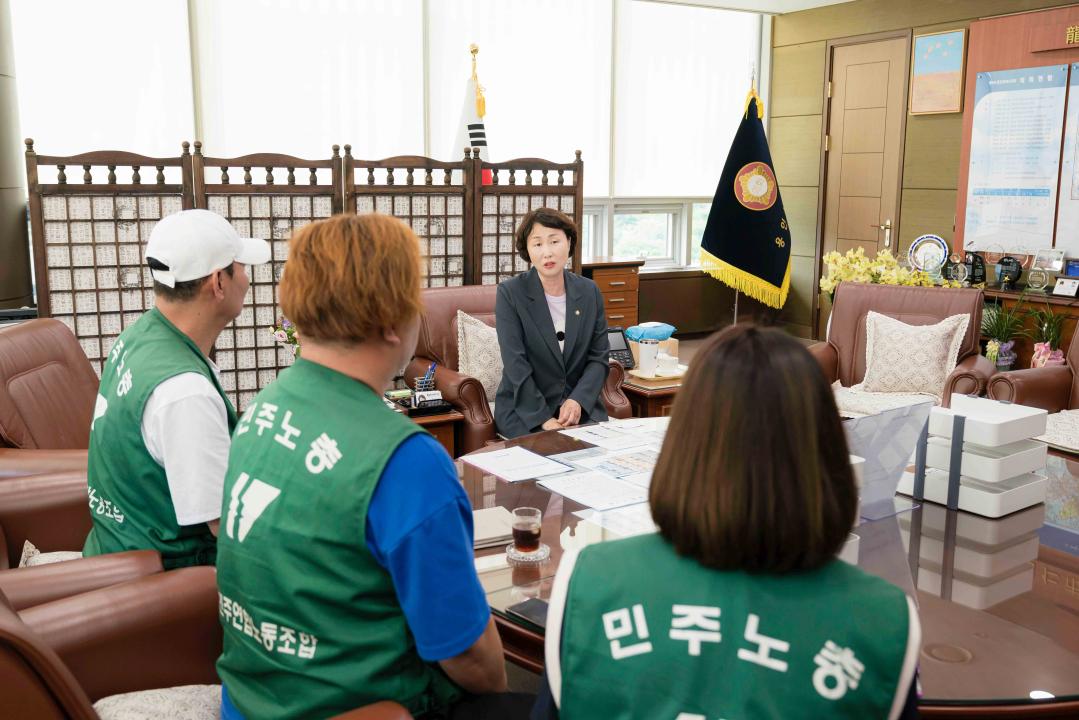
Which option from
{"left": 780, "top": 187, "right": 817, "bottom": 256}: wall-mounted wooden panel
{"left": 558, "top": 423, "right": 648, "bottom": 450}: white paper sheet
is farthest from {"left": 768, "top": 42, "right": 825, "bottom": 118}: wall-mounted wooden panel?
{"left": 558, "top": 423, "right": 648, "bottom": 450}: white paper sheet

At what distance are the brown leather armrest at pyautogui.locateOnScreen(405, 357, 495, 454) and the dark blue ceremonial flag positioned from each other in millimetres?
3540

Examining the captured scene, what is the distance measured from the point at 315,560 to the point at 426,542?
0.55 ft

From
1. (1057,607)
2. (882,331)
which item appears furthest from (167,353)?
(882,331)

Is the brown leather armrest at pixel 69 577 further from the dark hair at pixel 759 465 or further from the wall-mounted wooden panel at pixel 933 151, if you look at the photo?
the wall-mounted wooden panel at pixel 933 151

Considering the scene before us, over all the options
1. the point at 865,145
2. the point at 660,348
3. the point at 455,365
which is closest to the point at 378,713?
the point at 455,365

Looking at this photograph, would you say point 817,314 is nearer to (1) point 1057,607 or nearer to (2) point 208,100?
(2) point 208,100

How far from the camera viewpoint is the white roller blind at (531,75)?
667 centimetres

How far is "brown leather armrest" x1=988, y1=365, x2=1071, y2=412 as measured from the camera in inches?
150

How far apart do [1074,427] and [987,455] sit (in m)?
1.86

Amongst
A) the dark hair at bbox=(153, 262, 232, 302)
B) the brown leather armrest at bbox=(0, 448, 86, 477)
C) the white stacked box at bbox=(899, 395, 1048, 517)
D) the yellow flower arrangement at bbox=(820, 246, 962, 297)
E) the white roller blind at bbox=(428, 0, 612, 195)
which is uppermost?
the white roller blind at bbox=(428, 0, 612, 195)

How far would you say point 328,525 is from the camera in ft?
3.85

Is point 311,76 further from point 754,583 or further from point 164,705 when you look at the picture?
point 754,583

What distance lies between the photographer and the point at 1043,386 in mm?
3906

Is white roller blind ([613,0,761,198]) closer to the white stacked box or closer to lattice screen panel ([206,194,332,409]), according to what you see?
lattice screen panel ([206,194,332,409])
